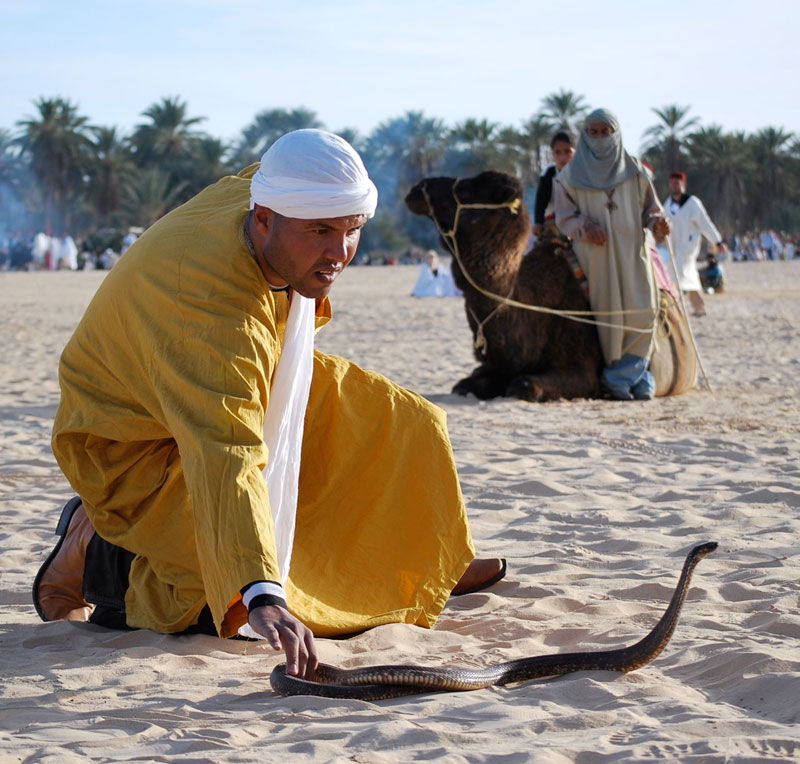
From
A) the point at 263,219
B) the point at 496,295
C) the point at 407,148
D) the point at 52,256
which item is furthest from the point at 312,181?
the point at 407,148

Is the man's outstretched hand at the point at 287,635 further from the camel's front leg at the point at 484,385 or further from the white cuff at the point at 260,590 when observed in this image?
the camel's front leg at the point at 484,385

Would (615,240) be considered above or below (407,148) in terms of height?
below

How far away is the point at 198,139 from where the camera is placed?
74.1m

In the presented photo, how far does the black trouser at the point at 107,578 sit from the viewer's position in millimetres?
3848

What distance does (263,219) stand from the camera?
3480 millimetres

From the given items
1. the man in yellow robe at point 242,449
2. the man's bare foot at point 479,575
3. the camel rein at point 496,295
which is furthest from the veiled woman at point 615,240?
the man in yellow robe at point 242,449

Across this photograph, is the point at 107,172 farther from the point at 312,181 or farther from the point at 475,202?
the point at 312,181

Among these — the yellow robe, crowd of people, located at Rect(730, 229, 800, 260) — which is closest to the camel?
the yellow robe

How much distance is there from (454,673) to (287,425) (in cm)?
90

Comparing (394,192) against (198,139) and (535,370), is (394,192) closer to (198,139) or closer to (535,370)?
(198,139)

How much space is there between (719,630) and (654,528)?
1.43 metres

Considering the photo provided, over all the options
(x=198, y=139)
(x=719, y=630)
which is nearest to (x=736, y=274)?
(x=719, y=630)

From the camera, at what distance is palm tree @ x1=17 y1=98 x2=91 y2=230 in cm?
7319

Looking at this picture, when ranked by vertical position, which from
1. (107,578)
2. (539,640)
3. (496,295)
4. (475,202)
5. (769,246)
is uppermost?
(769,246)
